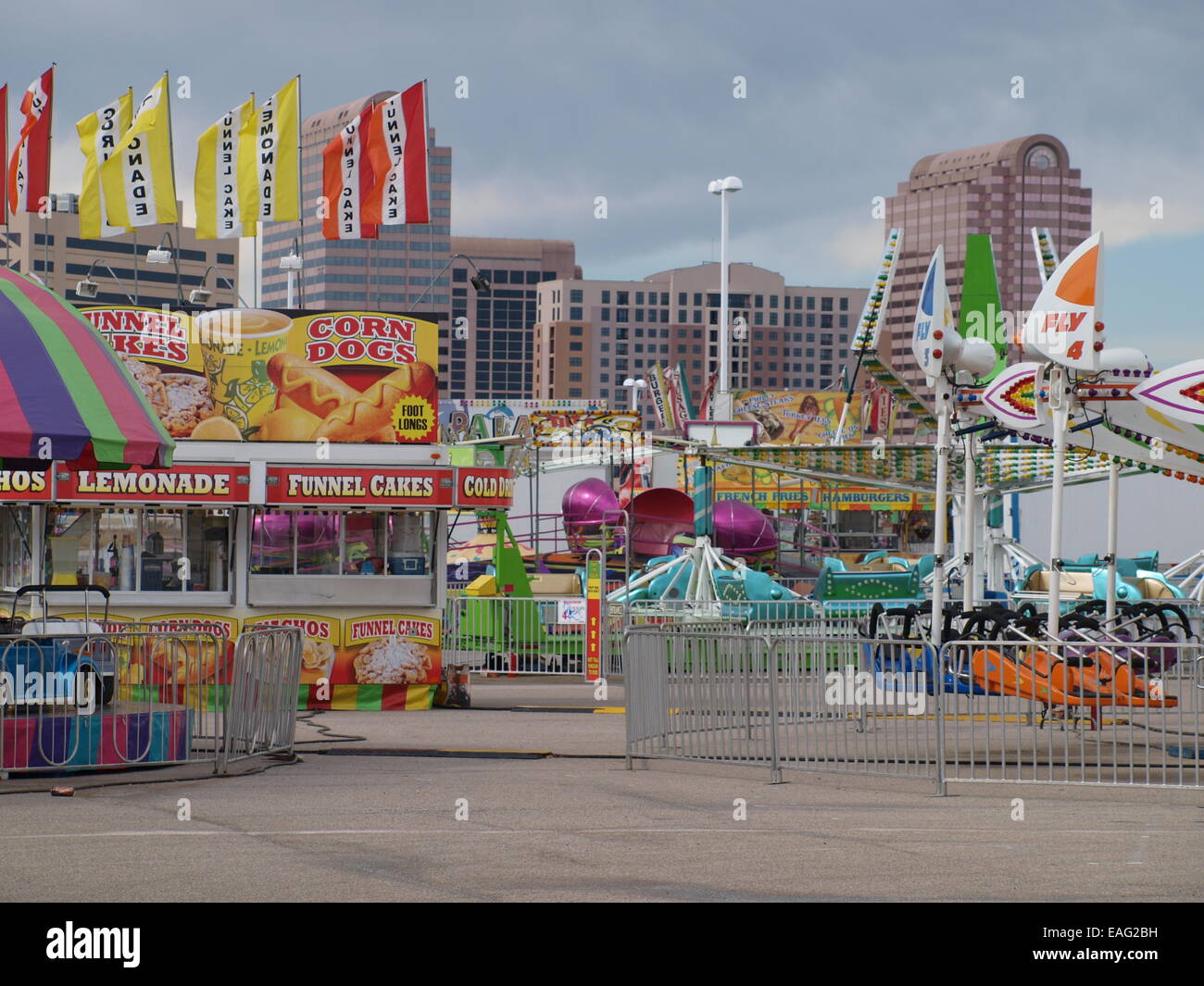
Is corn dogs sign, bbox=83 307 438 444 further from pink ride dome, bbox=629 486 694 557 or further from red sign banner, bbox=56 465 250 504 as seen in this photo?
pink ride dome, bbox=629 486 694 557

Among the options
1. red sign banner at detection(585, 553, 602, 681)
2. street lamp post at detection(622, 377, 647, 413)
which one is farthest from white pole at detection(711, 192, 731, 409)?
red sign banner at detection(585, 553, 602, 681)

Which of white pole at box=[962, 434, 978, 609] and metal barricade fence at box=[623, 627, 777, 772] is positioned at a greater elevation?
white pole at box=[962, 434, 978, 609]

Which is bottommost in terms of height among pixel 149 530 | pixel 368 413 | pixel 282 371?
pixel 149 530

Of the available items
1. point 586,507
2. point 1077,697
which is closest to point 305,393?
point 1077,697

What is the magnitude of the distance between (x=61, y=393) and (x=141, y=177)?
12600mm

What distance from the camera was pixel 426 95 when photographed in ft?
75.7

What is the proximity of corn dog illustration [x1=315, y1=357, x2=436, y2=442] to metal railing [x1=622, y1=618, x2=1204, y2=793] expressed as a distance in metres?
6.41

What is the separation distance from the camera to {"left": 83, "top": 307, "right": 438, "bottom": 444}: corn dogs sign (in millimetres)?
18812

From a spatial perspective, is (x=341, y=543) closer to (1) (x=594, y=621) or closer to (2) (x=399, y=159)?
(1) (x=594, y=621)

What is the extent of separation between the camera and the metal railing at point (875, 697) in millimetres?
12164

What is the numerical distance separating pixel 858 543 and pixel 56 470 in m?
54.0

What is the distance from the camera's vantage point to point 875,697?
12.0m

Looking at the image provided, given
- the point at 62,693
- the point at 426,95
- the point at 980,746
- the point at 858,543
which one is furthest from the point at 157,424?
the point at 858,543

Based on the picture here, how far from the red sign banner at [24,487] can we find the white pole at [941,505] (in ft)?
32.3
